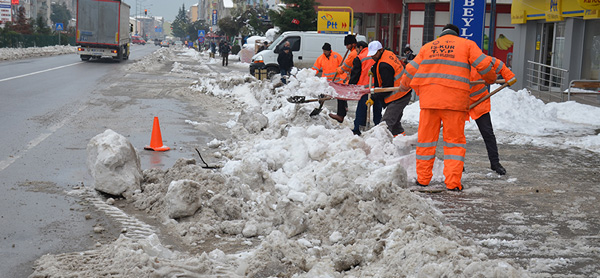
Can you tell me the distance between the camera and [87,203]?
682cm

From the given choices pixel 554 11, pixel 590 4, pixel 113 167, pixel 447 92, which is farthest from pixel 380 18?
pixel 113 167

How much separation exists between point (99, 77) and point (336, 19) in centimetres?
919

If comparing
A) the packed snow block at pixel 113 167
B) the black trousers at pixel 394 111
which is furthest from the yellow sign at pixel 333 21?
the packed snow block at pixel 113 167

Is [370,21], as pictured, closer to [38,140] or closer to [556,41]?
[556,41]

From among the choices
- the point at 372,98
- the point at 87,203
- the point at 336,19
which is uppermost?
the point at 336,19

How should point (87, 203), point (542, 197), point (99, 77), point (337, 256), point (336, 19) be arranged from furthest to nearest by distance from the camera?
point (99, 77) → point (336, 19) → point (542, 197) → point (87, 203) → point (337, 256)

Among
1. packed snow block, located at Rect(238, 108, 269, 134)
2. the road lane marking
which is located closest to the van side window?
the road lane marking

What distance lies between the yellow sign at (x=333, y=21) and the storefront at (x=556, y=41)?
6.22 m

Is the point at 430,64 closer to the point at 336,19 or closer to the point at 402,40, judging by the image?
the point at 336,19

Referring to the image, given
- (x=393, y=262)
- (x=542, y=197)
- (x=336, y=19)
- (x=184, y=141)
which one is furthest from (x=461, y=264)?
(x=336, y=19)

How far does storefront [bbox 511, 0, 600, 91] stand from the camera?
821 inches

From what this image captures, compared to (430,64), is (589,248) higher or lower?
lower

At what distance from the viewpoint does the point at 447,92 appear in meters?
7.72

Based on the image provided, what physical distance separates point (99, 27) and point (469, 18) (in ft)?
102
